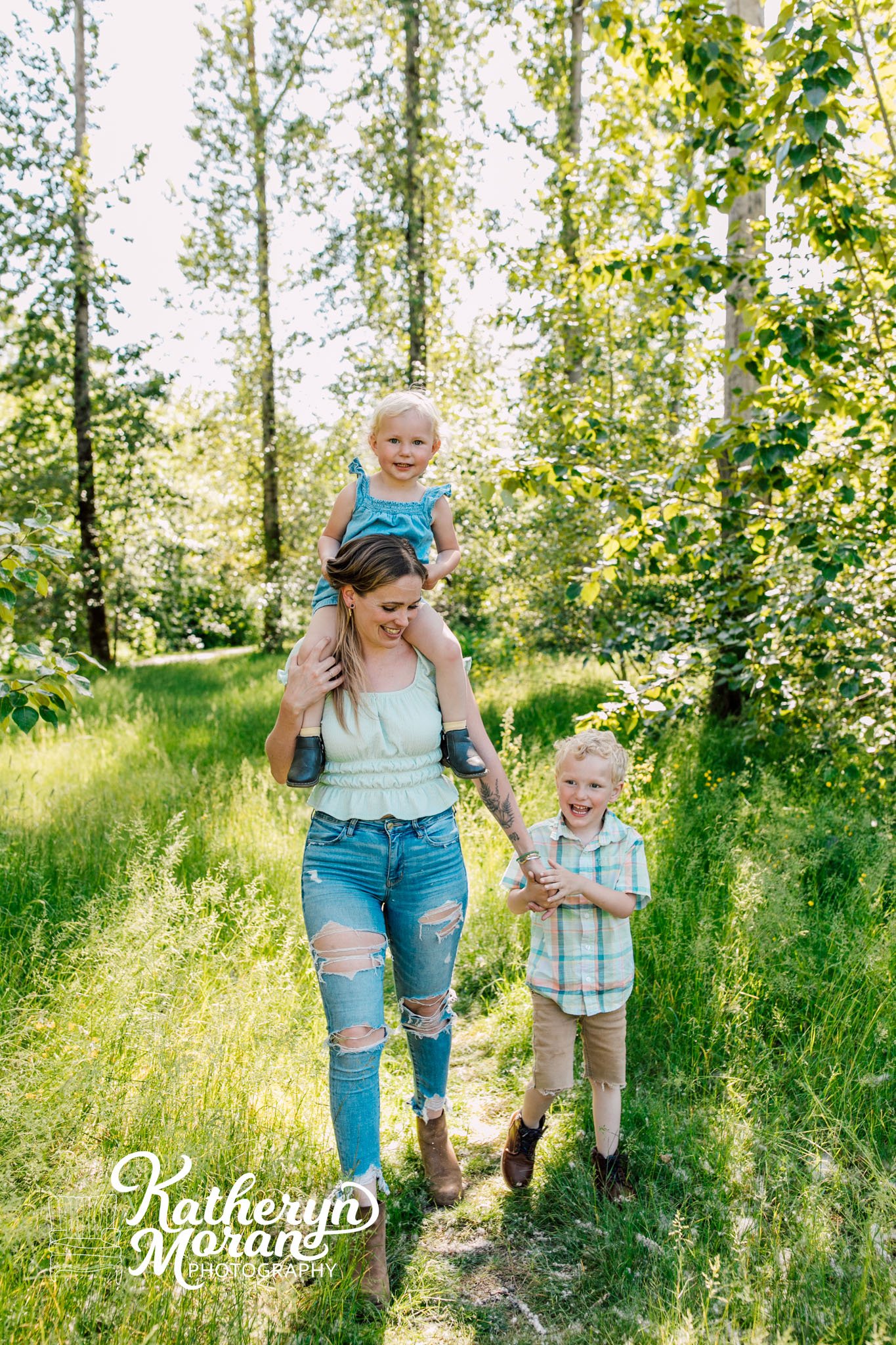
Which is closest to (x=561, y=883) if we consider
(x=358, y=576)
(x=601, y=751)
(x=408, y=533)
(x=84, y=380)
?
(x=601, y=751)

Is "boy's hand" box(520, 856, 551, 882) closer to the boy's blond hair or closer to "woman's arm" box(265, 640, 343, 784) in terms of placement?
the boy's blond hair

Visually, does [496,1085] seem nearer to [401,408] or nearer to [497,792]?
[497,792]

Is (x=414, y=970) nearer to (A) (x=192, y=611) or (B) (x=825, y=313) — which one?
(B) (x=825, y=313)

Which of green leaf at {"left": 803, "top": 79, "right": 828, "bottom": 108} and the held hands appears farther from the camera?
green leaf at {"left": 803, "top": 79, "right": 828, "bottom": 108}

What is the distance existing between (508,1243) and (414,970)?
2.71 ft

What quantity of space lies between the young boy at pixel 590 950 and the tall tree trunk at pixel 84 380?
37.5ft

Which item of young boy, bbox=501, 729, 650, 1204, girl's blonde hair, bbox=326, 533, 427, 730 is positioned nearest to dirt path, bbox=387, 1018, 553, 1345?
young boy, bbox=501, 729, 650, 1204

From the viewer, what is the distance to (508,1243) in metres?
2.68

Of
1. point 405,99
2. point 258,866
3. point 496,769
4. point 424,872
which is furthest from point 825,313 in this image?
point 405,99

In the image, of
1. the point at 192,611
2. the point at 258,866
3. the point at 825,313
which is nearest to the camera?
the point at 825,313

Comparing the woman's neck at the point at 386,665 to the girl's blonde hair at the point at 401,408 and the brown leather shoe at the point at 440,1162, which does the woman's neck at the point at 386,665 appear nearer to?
the girl's blonde hair at the point at 401,408

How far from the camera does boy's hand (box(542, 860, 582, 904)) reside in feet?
8.75

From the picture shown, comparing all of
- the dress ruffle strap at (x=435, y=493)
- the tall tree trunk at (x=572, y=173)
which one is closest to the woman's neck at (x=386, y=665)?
the dress ruffle strap at (x=435, y=493)

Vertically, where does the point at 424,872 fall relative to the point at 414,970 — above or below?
above
